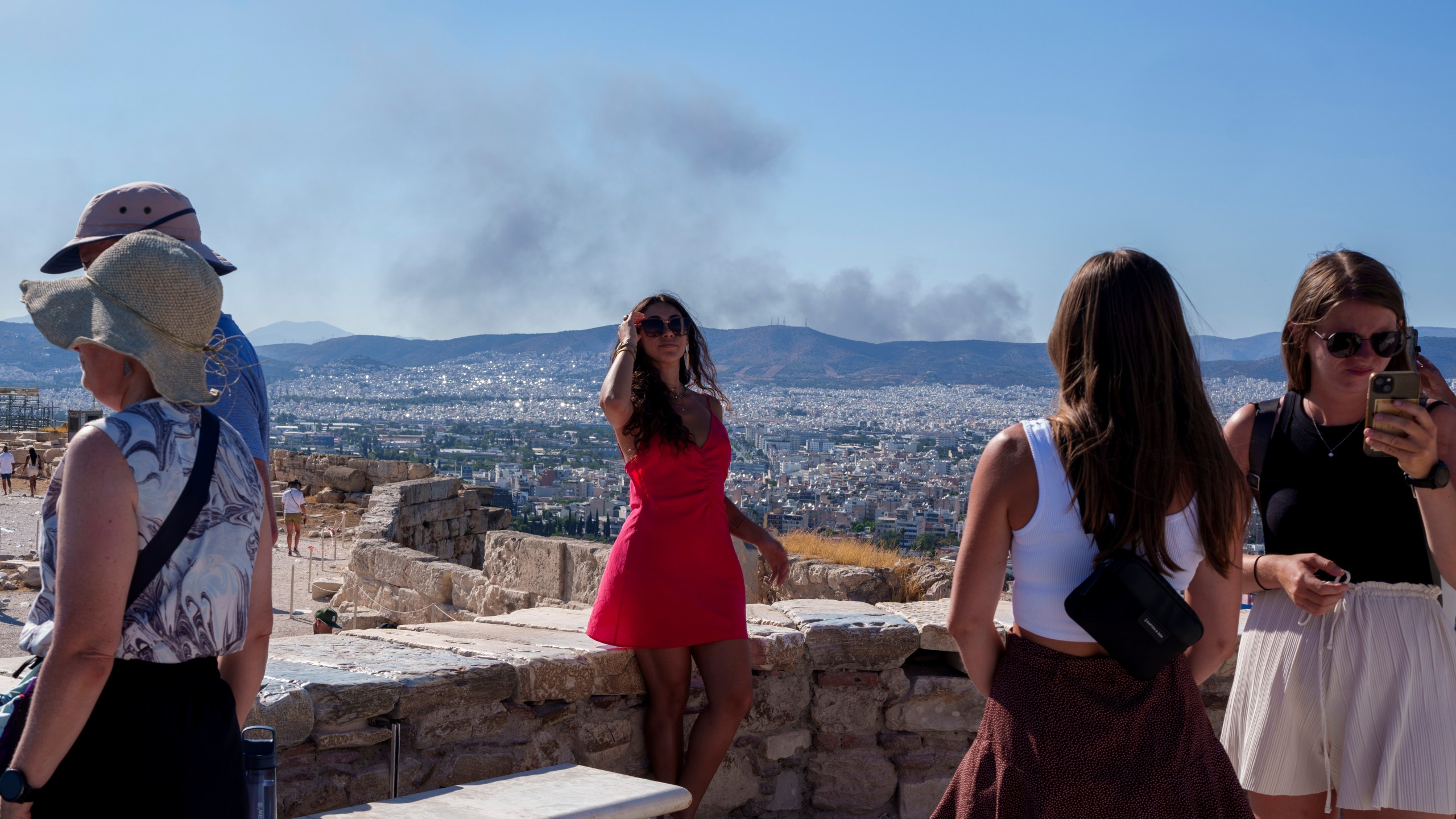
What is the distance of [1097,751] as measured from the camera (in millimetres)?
1914

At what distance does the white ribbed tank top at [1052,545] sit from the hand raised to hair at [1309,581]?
2.48ft

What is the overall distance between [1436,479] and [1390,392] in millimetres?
236

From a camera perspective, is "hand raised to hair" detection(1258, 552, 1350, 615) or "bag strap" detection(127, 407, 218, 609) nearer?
"bag strap" detection(127, 407, 218, 609)

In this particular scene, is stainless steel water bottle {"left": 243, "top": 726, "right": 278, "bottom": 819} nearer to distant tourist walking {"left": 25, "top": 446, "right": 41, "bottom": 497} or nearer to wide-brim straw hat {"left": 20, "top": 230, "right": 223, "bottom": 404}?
wide-brim straw hat {"left": 20, "top": 230, "right": 223, "bottom": 404}

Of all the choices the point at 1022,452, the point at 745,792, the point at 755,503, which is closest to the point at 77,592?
the point at 1022,452

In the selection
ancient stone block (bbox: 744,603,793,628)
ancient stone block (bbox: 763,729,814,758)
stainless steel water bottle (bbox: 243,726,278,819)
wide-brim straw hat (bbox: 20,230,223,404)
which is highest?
wide-brim straw hat (bbox: 20,230,223,404)

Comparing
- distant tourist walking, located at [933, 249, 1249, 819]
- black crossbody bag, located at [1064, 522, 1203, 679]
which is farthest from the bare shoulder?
black crossbody bag, located at [1064, 522, 1203, 679]

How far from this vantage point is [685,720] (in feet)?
12.0

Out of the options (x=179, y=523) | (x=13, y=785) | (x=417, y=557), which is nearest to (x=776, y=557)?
(x=179, y=523)

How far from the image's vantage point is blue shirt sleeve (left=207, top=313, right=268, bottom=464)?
2.32 metres

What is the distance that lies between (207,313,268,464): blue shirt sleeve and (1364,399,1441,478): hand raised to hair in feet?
7.98

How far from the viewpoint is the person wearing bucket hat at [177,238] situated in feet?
7.77

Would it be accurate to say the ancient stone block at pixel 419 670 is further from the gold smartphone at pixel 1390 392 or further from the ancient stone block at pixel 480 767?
the gold smartphone at pixel 1390 392

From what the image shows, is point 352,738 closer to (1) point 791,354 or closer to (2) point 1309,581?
(2) point 1309,581
